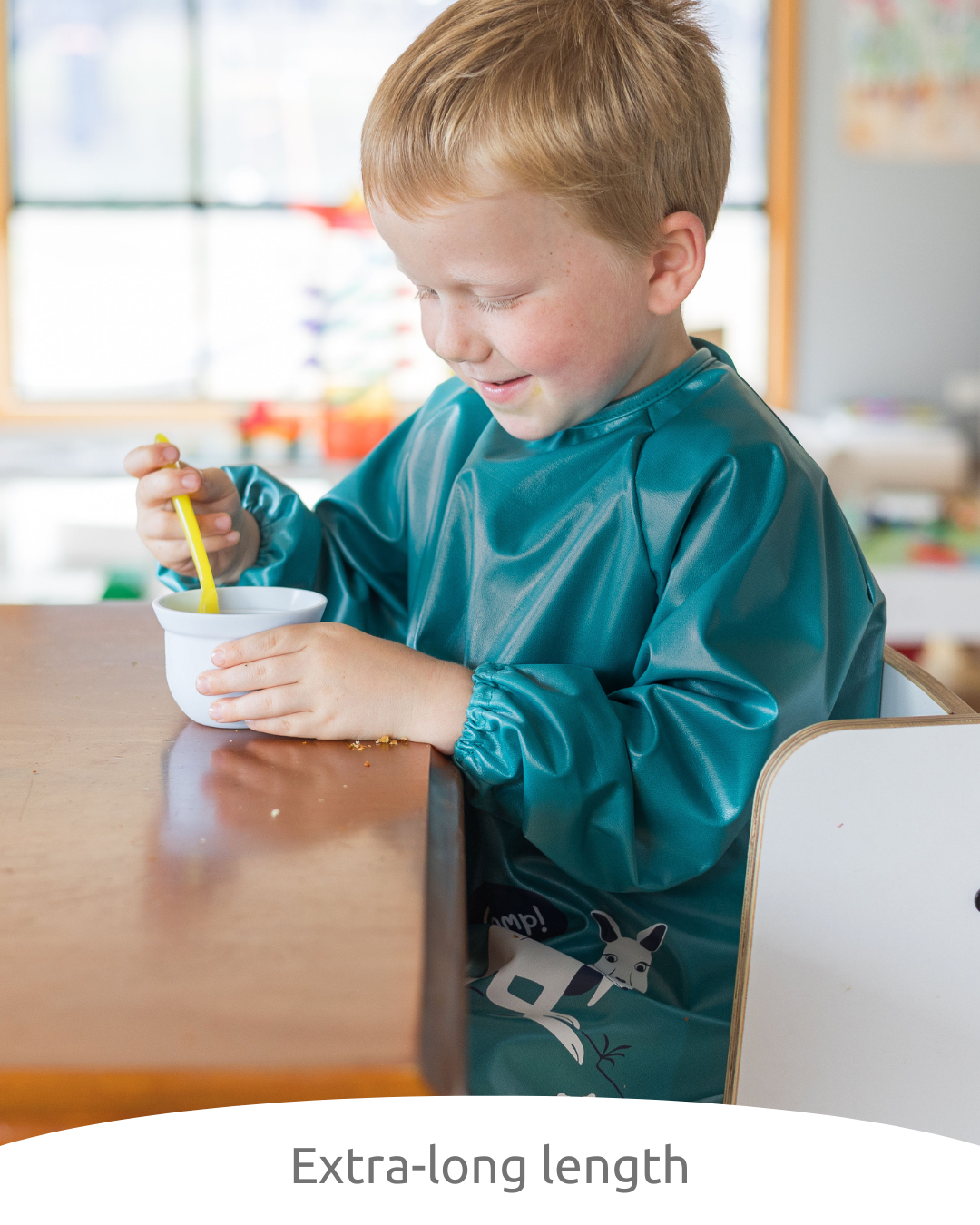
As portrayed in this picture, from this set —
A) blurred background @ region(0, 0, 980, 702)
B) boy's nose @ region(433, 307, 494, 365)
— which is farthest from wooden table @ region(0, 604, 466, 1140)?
blurred background @ region(0, 0, 980, 702)

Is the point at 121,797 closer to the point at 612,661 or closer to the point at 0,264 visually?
the point at 612,661

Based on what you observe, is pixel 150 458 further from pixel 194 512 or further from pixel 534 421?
pixel 534 421

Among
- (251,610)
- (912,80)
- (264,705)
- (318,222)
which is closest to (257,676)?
(264,705)

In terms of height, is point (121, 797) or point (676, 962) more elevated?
point (121, 797)

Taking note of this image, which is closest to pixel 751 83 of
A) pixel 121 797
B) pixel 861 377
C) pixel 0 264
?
pixel 861 377

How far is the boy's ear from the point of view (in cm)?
78

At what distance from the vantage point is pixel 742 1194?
40cm

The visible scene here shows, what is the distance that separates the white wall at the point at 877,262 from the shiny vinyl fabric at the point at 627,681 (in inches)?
139

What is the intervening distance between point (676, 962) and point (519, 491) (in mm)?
335

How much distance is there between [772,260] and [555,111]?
3.71 meters

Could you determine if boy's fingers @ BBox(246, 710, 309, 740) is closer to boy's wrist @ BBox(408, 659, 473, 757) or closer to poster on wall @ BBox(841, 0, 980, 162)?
boy's wrist @ BBox(408, 659, 473, 757)

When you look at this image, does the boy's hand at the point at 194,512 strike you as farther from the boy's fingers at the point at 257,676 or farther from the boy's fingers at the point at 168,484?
Result: the boy's fingers at the point at 257,676

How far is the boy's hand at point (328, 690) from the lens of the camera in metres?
0.65

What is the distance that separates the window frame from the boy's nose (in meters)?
3.41
